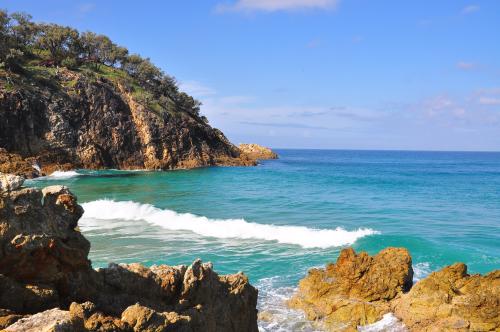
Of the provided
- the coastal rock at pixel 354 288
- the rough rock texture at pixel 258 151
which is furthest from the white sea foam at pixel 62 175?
the rough rock texture at pixel 258 151

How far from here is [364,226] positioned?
29.1m

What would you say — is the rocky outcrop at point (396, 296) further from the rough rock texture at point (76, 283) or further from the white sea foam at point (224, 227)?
the white sea foam at point (224, 227)

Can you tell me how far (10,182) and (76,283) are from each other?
82.4 inches

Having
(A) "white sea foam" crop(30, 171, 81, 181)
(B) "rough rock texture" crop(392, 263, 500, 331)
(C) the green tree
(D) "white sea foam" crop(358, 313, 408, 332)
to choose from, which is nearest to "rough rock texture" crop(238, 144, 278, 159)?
(C) the green tree

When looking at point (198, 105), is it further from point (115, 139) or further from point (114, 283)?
point (114, 283)

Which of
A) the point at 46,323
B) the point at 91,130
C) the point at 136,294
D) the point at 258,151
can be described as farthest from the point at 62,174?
the point at 258,151

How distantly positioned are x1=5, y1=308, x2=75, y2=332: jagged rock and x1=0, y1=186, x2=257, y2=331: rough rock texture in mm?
25

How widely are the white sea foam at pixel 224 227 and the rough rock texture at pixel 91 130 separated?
20.7 m

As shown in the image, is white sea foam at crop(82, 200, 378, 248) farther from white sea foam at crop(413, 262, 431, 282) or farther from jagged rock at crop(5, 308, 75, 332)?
jagged rock at crop(5, 308, 75, 332)

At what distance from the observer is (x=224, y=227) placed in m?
27.8

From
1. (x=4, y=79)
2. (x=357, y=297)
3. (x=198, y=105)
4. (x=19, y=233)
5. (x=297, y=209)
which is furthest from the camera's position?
(x=198, y=105)

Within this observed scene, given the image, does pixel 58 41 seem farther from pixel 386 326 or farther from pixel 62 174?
pixel 386 326

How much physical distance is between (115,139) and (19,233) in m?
64.1

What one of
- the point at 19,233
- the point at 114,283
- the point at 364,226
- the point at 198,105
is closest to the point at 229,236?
the point at 364,226
